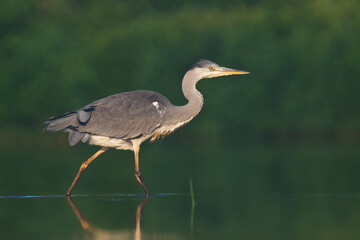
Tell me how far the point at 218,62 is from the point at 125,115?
1619 centimetres

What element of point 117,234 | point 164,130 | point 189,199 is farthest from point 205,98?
point 117,234

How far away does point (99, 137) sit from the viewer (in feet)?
43.2

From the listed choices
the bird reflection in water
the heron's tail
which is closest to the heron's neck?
the heron's tail

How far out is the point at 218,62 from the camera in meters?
29.2

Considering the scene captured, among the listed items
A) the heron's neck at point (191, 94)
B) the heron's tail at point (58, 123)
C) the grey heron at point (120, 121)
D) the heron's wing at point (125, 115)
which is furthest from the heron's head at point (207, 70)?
the heron's tail at point (58, 123)

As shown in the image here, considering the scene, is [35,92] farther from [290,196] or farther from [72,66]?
[290,196]

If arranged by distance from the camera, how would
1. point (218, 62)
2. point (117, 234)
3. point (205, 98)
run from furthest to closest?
1. point (218, 62)
2. point (205, 98)
3. point (117, 234)

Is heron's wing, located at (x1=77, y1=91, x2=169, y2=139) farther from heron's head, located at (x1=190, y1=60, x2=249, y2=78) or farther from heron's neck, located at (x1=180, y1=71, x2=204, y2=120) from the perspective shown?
heron's head, located at (x1=190, y1=60, x2=249, y2=78)

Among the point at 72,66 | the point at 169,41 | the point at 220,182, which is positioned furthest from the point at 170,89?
the point at 220,182

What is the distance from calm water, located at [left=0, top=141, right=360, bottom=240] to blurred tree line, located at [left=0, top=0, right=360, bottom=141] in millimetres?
7270

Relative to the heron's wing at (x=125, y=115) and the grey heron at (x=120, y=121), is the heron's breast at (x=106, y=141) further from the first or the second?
the heron's wing at (x=125, y=115)

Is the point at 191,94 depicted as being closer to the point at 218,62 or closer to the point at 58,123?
the point at 58,123

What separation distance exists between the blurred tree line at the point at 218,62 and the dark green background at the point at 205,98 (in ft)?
0.14

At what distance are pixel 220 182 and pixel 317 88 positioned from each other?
14.5 metres
